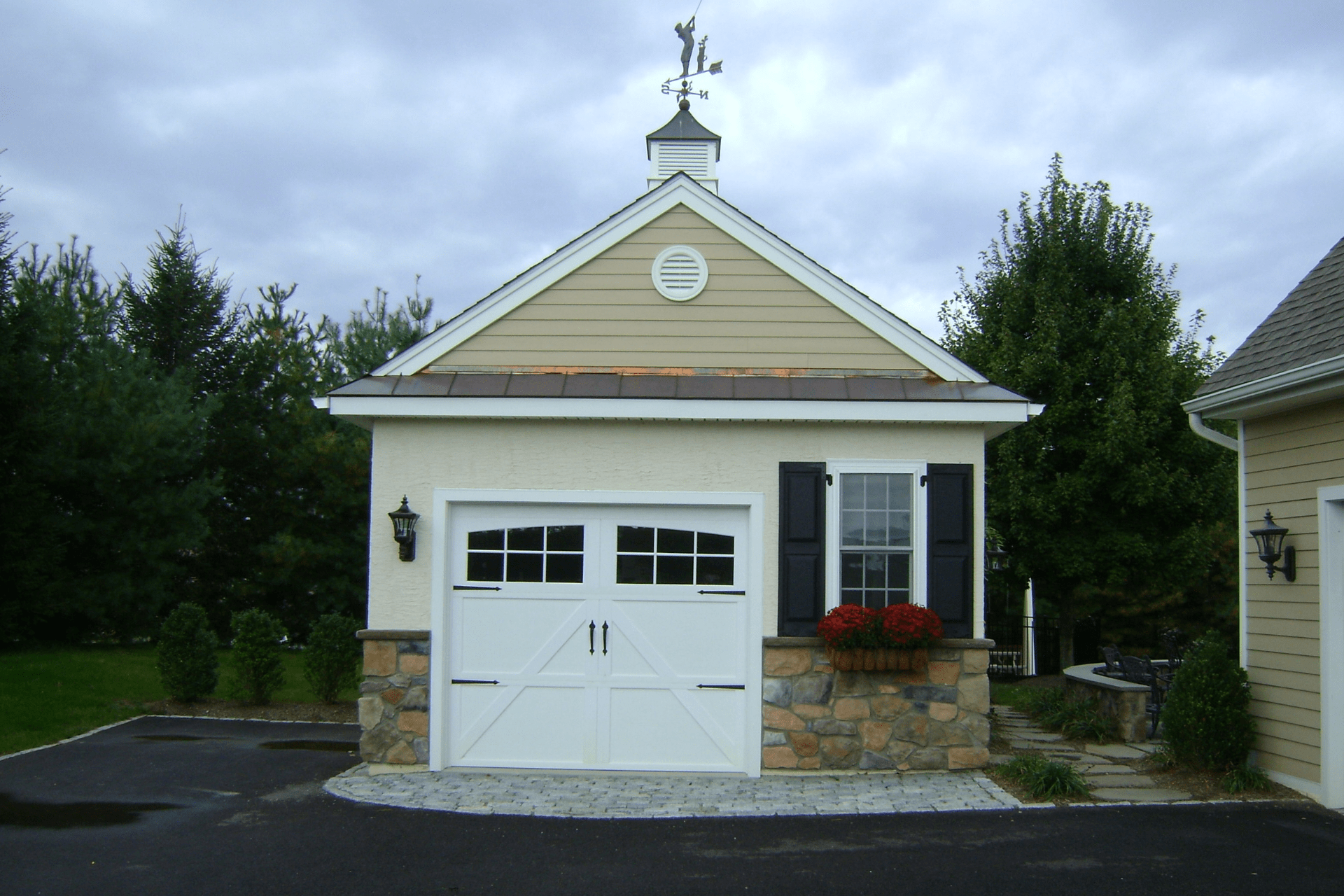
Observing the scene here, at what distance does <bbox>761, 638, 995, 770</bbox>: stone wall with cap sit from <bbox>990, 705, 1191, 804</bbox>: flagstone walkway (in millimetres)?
607

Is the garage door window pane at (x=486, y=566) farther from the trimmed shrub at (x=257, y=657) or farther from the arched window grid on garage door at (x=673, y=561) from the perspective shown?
the trimmed shrub at (x=257, y=657)

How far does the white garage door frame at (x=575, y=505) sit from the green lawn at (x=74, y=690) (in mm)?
4111

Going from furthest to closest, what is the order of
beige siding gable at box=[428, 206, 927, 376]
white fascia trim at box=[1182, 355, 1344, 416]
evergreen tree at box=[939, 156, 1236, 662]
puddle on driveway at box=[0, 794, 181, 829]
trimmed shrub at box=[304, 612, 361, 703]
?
evergreen tree at box=[939, 156, 1236, 662] → trimmed shrub at box=[304, 612, 361, 703] → beige siding gable at box=[428, 206, 927, 376] → white fascia trim at box=[1182, 355, 1344, 416] → puddle on driveway at box=[0, 794, 181, 829]

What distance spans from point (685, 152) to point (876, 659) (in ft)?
17.4

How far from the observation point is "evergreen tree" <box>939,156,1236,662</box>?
1378 cm

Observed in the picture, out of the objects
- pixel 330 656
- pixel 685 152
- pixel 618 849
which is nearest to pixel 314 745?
pixel 330 656

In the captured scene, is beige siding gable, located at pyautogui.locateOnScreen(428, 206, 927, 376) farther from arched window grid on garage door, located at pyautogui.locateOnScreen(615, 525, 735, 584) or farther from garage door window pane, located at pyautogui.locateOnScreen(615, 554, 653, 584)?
garage door window pane, located at pyautogui.locateOnScreen(615, 554, 653, 584)

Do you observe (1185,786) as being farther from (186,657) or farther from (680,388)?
(186,657)

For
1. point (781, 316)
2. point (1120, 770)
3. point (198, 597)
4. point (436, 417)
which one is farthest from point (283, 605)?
point (1120, 770)

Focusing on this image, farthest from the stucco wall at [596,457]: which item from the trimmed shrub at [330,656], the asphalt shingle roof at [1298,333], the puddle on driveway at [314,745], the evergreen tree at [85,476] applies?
the evergreen tree at [85,476]

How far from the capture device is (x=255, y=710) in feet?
37.7

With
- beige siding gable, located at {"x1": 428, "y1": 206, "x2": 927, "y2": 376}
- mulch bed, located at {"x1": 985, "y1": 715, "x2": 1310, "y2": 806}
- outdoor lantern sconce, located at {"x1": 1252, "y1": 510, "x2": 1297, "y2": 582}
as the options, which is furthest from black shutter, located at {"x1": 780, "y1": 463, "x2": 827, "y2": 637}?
outdoor lantern sconce, located at {"x1": 1252, "y1": 510, "x2": 1297, "y2": 582}

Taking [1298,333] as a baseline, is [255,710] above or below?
below

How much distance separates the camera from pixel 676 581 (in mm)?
8102
